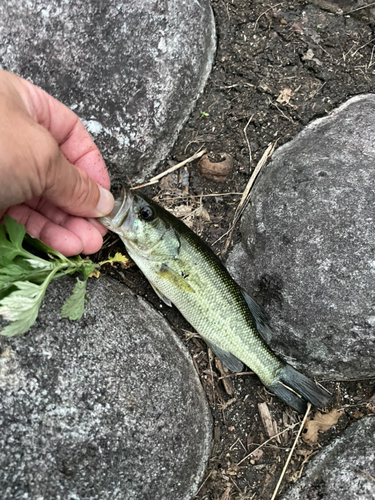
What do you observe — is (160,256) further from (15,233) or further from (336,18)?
(336,18)

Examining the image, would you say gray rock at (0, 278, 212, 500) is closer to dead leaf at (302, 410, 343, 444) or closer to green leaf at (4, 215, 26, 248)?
green leaf at (4, 215, 26, 248)

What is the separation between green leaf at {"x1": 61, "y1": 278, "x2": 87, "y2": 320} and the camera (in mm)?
2418

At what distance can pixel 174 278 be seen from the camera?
3174 millimetres

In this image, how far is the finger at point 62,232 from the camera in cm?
290

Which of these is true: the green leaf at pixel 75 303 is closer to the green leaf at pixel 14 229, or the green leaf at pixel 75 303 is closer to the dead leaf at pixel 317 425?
the green leaf at pixel 14 229

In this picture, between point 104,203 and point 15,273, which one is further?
point 104,203

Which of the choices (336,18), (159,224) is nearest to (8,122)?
(159,224)

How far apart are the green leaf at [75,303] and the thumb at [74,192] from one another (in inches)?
23.1

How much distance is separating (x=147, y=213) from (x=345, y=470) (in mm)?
2707

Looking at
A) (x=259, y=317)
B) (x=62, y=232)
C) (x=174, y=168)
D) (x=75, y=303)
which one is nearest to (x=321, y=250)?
(x=259, y=317)

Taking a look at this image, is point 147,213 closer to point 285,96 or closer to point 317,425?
point 285,96

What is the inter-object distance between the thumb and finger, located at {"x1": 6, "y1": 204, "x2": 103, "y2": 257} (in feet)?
0.48

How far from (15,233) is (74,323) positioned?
78cm

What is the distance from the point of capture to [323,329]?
3156 mm
